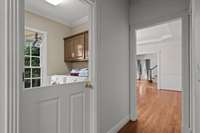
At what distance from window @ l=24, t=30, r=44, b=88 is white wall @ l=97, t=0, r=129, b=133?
77 cm

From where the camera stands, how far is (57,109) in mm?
1451

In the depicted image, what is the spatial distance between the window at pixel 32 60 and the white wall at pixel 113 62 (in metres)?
0.77

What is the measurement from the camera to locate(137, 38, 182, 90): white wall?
6.38m

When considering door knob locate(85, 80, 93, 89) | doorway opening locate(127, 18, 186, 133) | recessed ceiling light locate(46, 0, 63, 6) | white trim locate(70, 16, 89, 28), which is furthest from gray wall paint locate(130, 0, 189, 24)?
door knob locate(85, 80, 93, 89)

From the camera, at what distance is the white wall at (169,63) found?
638 centimetres

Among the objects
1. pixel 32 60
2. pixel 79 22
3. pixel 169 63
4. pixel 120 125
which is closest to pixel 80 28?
pixel 79 22

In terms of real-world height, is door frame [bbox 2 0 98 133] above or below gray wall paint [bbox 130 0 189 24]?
below

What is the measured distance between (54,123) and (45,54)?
2.58ft

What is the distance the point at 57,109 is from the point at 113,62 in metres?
1.21

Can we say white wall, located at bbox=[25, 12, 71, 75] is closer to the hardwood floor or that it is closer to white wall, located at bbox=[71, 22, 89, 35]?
white wall, located at bbox=[71, 22, 89, 35]
